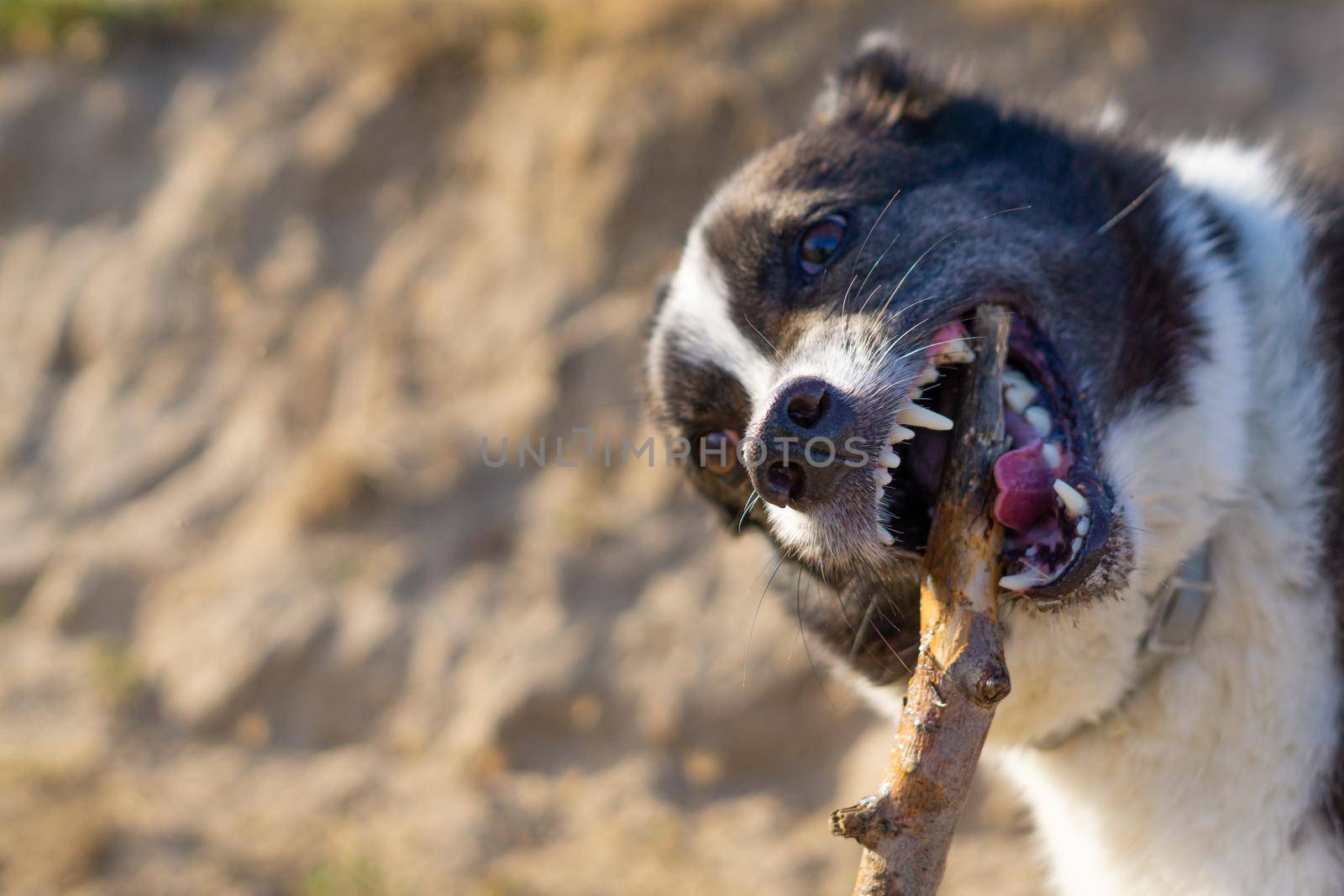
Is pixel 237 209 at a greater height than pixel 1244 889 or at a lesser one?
greater

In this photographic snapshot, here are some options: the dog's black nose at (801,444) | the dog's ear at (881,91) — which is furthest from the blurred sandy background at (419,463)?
the dog's ear at (881,91)

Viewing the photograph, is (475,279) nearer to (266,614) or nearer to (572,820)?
(266,614)

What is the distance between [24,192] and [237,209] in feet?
7.67

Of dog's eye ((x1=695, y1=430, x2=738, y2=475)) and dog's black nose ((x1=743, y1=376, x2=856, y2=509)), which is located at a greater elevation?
dog's eye ((x1=695, y1=430, x2=738, y2=475))

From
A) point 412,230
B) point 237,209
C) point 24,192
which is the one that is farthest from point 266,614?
point 24,192

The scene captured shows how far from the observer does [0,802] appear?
17.1 feet

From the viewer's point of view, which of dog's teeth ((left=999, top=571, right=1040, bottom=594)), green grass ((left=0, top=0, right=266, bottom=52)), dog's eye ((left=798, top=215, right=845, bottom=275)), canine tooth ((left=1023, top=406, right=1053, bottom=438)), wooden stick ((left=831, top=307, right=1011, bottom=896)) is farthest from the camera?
green grass ((left=0, top=0, right=266, bottom=52))

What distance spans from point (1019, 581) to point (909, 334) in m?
0.60

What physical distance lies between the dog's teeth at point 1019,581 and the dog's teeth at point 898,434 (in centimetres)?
34

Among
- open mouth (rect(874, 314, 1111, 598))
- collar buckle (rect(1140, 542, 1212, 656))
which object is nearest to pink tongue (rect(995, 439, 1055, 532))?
open mouth (rect(874, 314, 1111, 598))

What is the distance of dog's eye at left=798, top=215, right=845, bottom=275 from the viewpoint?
2754 millimetres

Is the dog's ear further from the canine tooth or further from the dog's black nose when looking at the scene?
the dog's black nose

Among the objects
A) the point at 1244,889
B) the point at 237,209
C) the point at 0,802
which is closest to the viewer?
the point at 1244,889

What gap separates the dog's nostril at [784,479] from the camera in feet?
7.36
